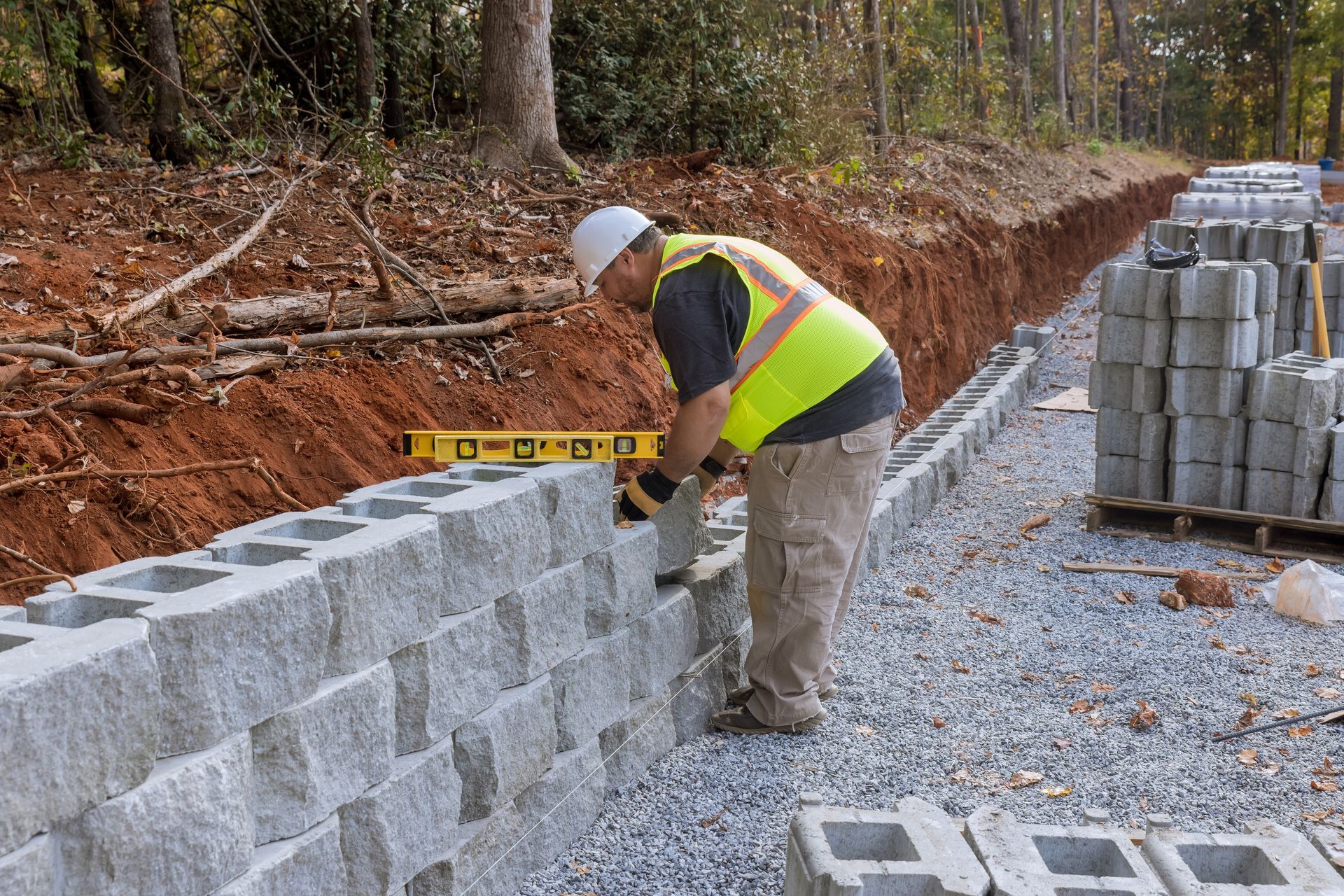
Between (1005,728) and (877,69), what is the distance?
14.1m

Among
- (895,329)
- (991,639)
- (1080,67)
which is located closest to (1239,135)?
(1080,67)

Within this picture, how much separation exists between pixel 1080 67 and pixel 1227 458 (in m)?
35.4

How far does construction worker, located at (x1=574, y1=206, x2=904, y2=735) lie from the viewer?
4051mm

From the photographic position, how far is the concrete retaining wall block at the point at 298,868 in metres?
2.61

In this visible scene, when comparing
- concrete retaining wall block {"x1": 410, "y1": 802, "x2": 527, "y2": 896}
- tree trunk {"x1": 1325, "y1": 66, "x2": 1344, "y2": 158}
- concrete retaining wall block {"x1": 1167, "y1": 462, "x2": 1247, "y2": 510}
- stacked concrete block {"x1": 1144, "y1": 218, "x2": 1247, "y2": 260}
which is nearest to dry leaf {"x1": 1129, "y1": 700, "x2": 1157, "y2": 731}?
concrete retaining wall block {"x1": 410, "y1": 802, "x2": 527, "y2": 896}

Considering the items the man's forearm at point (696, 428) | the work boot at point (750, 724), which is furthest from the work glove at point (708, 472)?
the work boot at point (750, 724)

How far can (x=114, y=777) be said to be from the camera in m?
2.27

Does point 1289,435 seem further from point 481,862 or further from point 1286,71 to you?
point 1286,71

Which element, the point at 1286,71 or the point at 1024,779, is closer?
the point at 1024,779

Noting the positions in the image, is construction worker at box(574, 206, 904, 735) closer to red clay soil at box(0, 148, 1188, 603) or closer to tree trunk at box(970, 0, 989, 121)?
red clay soil at box(0, 148, 1188, 603)

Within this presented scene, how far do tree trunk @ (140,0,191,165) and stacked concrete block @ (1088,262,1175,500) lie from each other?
6783 mm

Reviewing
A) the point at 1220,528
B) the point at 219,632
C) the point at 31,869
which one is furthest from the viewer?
the point at 1220,528

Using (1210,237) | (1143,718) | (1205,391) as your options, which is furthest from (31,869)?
(1210,237)

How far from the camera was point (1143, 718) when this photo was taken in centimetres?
491
